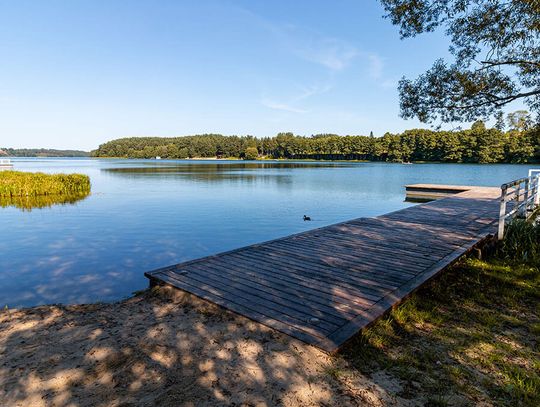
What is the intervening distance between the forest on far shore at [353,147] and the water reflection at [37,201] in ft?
129

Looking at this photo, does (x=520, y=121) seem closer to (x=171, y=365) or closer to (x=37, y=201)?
(x=171, y=365)

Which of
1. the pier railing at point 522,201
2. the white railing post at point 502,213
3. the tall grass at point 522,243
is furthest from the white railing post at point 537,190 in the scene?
the white railing post at point 502,213

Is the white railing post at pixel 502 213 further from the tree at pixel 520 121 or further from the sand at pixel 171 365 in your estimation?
the sand at pixel 171 365

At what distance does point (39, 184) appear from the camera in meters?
22.9

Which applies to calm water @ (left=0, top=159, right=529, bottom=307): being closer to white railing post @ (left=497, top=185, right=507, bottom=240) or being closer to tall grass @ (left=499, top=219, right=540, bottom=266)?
white railing post @ (left=497, top=185, right=507, bottom=240)

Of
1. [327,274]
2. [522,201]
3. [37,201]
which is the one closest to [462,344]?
[327,274]

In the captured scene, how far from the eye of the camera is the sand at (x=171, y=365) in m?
2.86

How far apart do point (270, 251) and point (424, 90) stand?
205 inches

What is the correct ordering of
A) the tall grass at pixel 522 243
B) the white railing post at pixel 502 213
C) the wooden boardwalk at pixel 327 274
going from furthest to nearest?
1. the white railing post at pixel 502 213
2. the tall grass at pixel 522 243
3. the wooden boardwalk at pixel 327 274

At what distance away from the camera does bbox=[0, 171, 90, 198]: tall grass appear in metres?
21.9

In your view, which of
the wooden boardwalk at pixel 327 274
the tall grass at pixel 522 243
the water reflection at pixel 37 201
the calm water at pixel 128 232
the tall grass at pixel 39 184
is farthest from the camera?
the tall grass at pixel 39 184

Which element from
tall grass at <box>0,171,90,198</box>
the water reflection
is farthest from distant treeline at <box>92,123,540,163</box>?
the water reflection

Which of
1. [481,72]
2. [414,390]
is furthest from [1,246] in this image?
[481,72]

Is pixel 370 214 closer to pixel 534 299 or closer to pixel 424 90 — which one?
pixel 424 90
